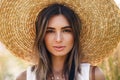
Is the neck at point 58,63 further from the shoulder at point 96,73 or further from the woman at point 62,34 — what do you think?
the shoulder at point 96,73

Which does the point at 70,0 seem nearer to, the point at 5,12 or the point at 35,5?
the point at 35,5

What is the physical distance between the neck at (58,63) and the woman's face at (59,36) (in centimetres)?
18

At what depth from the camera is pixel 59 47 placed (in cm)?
381

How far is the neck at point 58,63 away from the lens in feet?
13.4

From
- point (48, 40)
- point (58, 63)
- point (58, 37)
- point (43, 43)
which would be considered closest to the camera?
point (58, 37)

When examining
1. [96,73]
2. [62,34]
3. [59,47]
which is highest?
[62,34]

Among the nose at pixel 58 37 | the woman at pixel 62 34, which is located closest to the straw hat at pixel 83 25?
the woman at pixel 62 34

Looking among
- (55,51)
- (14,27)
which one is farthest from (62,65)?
(14,27)

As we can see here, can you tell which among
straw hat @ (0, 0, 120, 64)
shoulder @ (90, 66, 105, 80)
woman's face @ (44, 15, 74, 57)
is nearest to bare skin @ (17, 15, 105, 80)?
woman's face @ (44, 15, 74, 57)

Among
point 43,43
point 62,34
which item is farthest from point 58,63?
point 62,34

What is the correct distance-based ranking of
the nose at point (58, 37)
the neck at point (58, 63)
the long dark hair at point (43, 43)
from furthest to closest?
the neck at point (58, 63), the long dark hair at point (43, 43), the nose at point (58, 37)

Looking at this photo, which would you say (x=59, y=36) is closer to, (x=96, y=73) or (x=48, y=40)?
(x=48, y=40)

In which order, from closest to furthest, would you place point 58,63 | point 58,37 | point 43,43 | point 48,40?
point 58,37, point 48,40, point 43,43, point 58,63

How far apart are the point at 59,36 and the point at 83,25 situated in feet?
0.94
